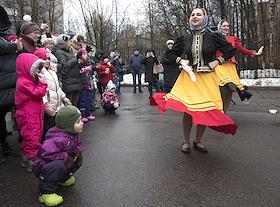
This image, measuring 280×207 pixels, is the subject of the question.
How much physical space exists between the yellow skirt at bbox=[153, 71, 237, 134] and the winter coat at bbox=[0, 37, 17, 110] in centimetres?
188

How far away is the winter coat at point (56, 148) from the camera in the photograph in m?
4.05

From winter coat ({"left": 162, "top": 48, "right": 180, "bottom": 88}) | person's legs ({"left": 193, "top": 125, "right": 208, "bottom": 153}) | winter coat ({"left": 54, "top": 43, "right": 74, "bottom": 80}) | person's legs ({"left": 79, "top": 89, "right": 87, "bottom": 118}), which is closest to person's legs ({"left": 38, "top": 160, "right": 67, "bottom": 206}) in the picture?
person's legs ({"left": 193, "top": 125, "right": 208, "bottom": 153})

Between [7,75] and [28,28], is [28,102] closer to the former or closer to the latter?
[7,75]

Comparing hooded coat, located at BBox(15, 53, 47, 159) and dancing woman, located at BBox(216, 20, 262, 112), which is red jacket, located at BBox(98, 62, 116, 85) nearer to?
dancing woman, located at BBox(216, 20, 262, 112)

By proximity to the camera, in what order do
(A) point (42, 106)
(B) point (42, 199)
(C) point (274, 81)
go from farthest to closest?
(C) point (274, 81) → (A) point (42, 106) → (B) point (42, 199)

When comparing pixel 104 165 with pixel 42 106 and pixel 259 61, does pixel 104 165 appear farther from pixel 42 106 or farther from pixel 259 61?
pixel 259 61

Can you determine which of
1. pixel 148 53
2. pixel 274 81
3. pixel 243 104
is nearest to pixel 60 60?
pixel 243 104

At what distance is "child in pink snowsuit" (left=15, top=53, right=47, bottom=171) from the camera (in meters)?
4.91

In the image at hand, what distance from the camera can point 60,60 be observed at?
25.4 ft

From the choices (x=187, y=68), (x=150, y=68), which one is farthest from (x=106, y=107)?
(x=187, y=68)

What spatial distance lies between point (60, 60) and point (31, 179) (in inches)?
133

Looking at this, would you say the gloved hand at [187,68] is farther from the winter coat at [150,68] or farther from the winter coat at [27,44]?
the winter coat at [150,68]

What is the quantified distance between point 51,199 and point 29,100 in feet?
4.69

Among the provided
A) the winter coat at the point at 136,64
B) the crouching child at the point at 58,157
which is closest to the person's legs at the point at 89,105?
the crouching child at the point at 58,157
